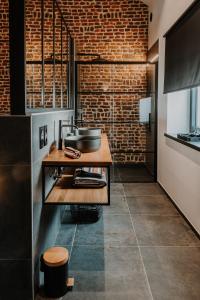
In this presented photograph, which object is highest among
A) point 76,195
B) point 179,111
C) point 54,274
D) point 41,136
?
point 179,111

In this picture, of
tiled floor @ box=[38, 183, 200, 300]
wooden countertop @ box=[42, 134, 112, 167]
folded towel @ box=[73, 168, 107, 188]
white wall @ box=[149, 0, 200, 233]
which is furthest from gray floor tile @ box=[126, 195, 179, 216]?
wooden countertop @ box=[42, 134, 112, 167]

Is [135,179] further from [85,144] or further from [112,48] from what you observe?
[85,144]

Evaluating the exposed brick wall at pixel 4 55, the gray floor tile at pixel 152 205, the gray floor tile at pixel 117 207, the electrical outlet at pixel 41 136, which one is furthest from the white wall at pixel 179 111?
the exposed brick wall at pixel 4 55

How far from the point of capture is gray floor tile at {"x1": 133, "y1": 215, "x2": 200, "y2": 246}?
111 inches

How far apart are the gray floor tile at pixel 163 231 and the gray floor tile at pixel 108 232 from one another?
0.32 ft

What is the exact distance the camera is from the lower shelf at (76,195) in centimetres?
206

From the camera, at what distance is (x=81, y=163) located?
79.0 inches

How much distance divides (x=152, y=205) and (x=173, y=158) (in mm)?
658

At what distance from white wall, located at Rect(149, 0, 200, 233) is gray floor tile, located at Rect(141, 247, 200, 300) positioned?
461 mm

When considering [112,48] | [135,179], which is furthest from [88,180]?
[112,48]

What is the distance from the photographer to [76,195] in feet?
7.17

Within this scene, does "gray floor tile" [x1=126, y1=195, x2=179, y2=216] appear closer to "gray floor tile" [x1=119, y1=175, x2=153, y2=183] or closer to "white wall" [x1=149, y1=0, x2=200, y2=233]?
"white wall" [x1=149, y1=0, x2=200, y2=233]

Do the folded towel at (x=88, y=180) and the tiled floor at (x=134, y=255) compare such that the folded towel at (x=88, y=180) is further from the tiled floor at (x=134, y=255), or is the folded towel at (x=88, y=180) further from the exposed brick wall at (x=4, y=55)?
the exposed brick wall at (x=4, y=55)

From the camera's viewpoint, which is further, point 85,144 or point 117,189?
point 117,189
